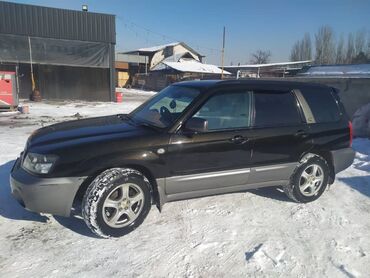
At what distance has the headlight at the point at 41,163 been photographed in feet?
10.8

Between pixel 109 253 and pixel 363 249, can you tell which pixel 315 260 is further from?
pixel 109 253

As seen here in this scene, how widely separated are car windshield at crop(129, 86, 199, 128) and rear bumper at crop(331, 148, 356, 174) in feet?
7.61

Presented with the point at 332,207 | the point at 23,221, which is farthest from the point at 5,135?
the point at 332,207

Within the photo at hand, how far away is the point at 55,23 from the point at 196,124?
19322 mm

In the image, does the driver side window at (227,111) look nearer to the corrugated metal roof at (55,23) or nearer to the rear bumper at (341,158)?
the rear bumper at (341,158)

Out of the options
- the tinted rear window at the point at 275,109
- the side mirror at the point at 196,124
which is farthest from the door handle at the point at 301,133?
the side mirror at the point at 196,124

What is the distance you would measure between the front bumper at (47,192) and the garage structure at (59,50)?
1776cm

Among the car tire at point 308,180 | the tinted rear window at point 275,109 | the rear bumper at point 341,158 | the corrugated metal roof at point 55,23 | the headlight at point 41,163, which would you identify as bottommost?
the car tire at point 308,180

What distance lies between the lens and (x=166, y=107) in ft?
14.1

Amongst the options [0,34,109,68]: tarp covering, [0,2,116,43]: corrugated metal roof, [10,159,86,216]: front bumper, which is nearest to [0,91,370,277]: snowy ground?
[10,159,86,216]: front bumper

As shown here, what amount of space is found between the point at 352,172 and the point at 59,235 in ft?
17.0

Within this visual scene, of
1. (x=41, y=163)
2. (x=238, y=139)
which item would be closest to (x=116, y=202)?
(x=41, y=163)

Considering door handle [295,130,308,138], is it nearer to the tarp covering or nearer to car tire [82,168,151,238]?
car tire [82,168,151,238]

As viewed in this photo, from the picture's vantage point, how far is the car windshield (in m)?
3.96
